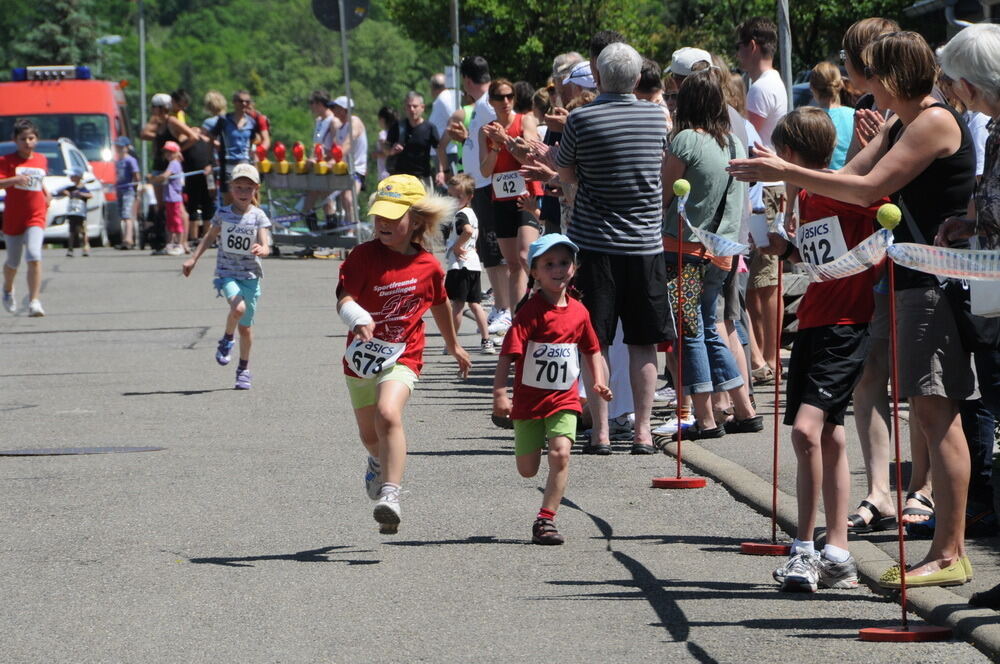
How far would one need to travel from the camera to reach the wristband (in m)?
7.27

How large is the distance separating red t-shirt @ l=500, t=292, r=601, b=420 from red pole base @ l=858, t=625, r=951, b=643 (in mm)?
2233

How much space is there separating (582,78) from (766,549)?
447 cm

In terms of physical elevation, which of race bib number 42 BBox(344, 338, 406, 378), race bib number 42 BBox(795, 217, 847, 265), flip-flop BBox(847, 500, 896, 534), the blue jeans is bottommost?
flip-flop BBox(847, 500, 896, 534)

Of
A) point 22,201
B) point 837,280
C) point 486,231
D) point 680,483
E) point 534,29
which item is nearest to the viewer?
point 837,280

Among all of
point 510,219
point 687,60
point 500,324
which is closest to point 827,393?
point 687,60

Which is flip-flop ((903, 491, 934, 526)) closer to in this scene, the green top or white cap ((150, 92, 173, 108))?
the green top

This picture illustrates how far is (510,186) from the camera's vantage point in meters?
12.9

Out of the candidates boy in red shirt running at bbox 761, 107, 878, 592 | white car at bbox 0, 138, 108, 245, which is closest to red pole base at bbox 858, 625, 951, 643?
boy in red shirt running at bbox 761, 107, 878, 592

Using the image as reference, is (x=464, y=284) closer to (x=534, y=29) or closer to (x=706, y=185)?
(x=706, y=185)

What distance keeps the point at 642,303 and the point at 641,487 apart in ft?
3.93

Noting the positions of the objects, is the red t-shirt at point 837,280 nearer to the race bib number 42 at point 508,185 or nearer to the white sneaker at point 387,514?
the white sneaker at point 387,514

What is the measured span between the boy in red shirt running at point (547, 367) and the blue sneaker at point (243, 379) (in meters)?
5.31

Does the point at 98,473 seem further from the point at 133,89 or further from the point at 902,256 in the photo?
the point at 133,89

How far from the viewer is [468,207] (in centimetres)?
1369
